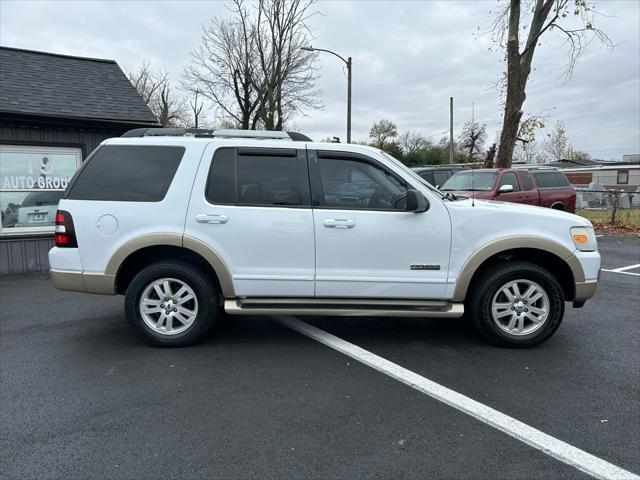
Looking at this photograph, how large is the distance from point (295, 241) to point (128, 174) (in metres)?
1.67

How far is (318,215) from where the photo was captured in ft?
13.4

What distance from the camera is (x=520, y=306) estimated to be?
418 centimetres

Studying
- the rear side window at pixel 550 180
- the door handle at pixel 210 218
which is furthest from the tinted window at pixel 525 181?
the door handle at pixel 210 218

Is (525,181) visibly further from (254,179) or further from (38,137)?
(38,137)

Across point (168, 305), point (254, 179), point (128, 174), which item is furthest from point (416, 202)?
point (128, 174)

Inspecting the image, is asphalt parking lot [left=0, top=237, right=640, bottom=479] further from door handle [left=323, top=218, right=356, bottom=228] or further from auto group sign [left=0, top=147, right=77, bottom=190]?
auto group sign [left=0, top=147, right=77, bottom=190]

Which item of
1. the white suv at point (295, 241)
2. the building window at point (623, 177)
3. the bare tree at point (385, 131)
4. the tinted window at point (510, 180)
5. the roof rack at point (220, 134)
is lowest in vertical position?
the white suv at point (295, 241)

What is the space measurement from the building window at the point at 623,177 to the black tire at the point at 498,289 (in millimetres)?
42541

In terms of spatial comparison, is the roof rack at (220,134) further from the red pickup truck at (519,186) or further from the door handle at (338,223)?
the red pickup truck at (519,186)

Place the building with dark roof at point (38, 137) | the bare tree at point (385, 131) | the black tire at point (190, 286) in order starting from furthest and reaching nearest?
the bare tree at point (385, 131)
the building with dark roof at point (38, 137)
the black tire at point (190, 286)

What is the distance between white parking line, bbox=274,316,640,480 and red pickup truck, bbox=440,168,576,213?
8045 mm

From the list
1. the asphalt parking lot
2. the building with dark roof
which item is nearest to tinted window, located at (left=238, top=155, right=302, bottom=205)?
the asphalt parking lot

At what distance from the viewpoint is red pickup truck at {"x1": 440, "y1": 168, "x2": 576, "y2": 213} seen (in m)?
11.5

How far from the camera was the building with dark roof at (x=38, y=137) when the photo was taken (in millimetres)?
8125
